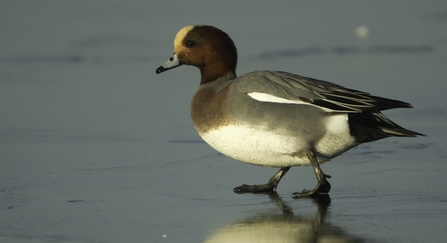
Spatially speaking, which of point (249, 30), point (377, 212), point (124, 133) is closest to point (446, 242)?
point (377, 212)

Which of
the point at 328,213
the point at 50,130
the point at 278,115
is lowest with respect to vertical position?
the point at 50,130

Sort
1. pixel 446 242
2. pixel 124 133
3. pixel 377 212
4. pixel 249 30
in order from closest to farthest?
pixel 446 242 → pixel 377 212 → pixel 124 133 → pixel 249 30

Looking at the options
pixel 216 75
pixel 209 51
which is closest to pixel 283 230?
pixel 216 75

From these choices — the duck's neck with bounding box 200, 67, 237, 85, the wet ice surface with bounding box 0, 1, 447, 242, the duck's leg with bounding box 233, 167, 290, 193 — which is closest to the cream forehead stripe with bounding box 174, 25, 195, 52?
the duck's neck with bounding box 200, 67, 237, 85

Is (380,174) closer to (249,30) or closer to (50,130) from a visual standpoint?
(50,130)

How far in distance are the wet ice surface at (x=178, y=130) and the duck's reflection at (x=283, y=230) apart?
12mm

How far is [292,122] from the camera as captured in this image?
5.21 m

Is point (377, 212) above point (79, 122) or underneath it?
above

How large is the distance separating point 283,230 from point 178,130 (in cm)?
291

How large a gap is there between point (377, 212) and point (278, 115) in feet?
3.22

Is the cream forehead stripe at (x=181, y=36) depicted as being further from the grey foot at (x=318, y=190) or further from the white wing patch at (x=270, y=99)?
the grey foot at (x=318, y=190)

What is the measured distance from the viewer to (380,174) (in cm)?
567

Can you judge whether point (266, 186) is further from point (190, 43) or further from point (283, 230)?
point (190, 43)

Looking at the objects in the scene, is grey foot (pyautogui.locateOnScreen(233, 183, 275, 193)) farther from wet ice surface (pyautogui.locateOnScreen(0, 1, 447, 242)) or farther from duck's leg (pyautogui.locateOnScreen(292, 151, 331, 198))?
duck's leg (pyautogui.locateOnScreen(292, 151, 331, 198))
